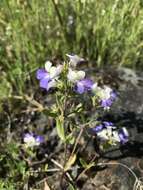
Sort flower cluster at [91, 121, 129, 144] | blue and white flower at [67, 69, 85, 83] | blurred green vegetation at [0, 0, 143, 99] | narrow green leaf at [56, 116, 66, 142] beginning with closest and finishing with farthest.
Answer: blue and white flower at [67, 69, 85, 83], narrow green leaf at [56, 116, 66, 142], flower cluster at [91, 121, 129, 144], blurred green vegetation at [0, 0, 143, 99]

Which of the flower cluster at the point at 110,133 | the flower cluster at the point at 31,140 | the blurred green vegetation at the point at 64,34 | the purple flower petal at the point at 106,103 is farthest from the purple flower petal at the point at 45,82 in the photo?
the blurred green vegetation at the point at 64,34

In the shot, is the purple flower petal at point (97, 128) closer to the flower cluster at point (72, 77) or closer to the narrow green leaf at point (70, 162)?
the narrow green leaf at point (70, 162)

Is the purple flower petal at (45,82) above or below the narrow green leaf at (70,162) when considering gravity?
above

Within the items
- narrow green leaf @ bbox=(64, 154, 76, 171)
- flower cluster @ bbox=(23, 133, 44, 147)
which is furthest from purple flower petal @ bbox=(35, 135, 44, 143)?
narrow green leaf @ bbox=(64, 154, 76, 171)

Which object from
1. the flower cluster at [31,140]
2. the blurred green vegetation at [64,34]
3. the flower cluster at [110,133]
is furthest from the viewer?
the blurred green vegetation at [64,34]

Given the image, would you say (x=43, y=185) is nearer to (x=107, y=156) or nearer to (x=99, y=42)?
(x=107, y=156)

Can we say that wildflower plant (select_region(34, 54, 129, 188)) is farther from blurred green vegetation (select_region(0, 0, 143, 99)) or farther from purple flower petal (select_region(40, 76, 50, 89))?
blurred green vegetation (select_region(0, 0, 143, 99))
